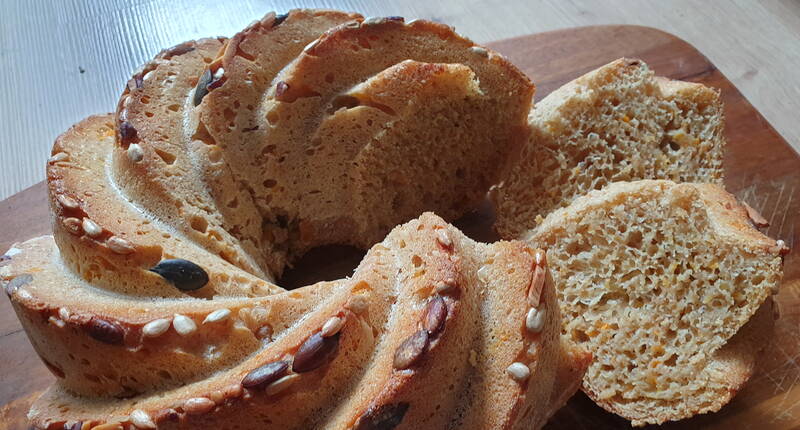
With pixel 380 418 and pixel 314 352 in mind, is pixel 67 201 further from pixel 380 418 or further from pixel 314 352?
pixel 380 418

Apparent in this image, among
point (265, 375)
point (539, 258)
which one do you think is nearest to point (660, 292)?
point (539, 258)

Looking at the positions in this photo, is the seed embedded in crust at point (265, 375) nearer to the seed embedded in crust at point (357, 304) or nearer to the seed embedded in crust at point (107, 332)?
the seed embedded in crust at point (357, 304)

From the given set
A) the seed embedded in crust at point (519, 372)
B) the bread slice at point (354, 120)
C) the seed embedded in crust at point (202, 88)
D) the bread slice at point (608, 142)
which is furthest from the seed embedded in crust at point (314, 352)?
the bread slice at point (608, 142)

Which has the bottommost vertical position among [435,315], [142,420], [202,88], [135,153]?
[142,420]

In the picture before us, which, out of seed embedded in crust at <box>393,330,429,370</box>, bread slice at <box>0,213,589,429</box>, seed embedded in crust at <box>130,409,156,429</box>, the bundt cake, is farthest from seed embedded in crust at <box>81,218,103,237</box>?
seed embedded in crust at <box>393,330,429,370</box>

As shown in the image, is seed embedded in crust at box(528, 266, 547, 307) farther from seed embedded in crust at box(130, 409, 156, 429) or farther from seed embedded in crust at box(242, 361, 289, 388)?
seed embedded in crust at box(130, 409, 156, 429)

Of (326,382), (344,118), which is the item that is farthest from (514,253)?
(344,118)

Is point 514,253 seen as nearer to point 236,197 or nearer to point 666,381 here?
point 666,381
